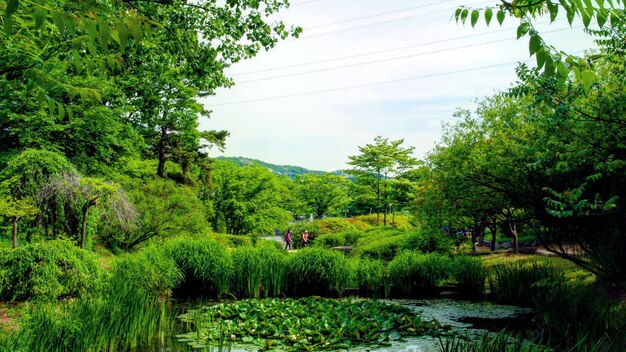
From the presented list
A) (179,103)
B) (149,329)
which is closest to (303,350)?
(149,329)

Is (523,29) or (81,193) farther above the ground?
(81,193)

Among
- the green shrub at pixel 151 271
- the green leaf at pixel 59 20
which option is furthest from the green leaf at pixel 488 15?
the green shrub at pixel 151 271

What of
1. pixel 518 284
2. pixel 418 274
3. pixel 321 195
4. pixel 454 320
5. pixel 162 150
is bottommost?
pixel 454 320

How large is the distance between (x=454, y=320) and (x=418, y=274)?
340 cm

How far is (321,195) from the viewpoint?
43.2 metres

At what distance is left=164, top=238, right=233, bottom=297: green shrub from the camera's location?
11.2m

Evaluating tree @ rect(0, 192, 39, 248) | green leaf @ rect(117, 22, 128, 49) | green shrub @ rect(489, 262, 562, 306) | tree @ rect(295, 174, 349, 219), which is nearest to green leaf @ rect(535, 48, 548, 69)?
green leaf @ rect(117, 22, 128, 49)

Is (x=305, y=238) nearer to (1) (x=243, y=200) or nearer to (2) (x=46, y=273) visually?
(1) (x=243, y=200)

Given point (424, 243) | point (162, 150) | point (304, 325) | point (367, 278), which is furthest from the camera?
point (162, 150)

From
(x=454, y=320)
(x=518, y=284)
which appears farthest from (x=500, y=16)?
(x=518, y=284)

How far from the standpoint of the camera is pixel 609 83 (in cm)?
743

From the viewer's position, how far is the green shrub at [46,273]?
6918 millimetres

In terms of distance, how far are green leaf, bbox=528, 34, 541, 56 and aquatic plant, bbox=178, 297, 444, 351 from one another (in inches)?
208

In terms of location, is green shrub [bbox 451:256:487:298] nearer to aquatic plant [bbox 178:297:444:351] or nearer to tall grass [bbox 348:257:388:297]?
tall grass [bbox 348:257:388:297]
